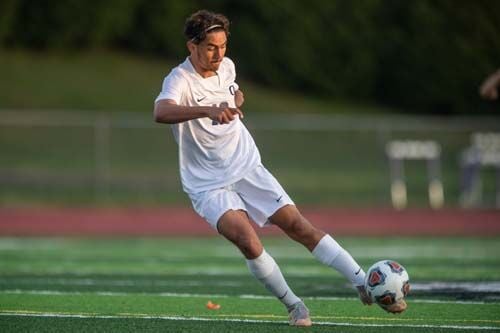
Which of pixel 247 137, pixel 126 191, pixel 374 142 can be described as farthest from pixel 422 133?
pixel 247 137

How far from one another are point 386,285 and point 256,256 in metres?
0.89

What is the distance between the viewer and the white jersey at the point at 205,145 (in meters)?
8.48

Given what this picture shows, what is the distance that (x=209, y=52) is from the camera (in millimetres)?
8461

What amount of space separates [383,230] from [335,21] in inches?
500

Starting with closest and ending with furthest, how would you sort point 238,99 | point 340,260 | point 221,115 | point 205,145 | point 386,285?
point 221,115
point 386,285
point 340,260
point 205,145
point 238,99

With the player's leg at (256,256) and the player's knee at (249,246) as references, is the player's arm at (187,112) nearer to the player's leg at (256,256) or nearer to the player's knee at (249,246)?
the player's leg at (256,256)

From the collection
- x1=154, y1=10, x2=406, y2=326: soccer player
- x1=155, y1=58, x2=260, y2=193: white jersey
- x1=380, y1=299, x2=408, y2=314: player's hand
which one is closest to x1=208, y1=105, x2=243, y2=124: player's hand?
x1=154, y1=10, x2=406, y2=326: soccer player

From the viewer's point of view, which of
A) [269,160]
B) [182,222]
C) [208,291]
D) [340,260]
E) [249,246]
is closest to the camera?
[249,246]

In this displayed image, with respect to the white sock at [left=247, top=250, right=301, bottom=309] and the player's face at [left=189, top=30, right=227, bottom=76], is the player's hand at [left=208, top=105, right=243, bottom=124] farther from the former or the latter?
the white sock at [left=247, top=250, right=301, bottom=309]

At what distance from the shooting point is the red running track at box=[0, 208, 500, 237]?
73.4 ft

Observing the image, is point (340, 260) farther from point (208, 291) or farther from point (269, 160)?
point (269, 160)

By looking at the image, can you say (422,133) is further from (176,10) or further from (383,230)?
(176,10)

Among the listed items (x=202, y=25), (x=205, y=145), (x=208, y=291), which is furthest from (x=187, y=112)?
(x=208, y=291)

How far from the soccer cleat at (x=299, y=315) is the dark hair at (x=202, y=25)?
1.92m
